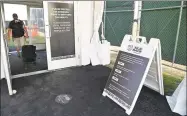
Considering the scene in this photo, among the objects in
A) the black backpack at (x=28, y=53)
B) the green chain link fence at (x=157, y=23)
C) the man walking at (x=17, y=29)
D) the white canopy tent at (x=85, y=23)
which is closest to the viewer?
the green chain link fence at (x=157, y=23)

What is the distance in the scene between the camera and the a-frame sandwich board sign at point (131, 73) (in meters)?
2.01

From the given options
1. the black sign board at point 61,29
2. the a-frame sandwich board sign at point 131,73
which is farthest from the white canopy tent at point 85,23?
the a-frame sandwich board sign at point 131,73

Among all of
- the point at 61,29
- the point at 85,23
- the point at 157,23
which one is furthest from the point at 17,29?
the point at 157,23

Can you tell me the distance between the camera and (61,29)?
3584 millimetres

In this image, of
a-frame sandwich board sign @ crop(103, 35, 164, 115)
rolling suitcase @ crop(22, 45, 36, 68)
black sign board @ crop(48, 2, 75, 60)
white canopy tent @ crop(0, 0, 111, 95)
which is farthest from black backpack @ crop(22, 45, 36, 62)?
a-frame sandwich board sign @ crop(103, 35, 164, 115)

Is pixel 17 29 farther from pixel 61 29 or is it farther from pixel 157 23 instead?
pixel 157 23

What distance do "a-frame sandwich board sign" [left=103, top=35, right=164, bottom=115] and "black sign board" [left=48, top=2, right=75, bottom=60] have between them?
67.7 inches

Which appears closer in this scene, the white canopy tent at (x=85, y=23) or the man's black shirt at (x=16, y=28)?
the white canopy tent at (x=85, y=23)

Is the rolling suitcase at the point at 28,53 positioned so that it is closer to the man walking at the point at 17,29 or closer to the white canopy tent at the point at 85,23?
the man walking at the point at 17,29

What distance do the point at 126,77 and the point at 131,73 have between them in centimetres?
10

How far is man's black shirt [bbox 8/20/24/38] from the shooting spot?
428 cm

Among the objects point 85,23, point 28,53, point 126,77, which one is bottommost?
point 126,77

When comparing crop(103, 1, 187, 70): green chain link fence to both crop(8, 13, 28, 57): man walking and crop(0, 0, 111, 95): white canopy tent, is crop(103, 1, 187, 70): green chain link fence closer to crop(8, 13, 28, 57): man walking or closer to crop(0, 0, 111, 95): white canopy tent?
crop(0, 0, 111, 95): white canopy tent

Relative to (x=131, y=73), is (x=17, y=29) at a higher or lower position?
higher
